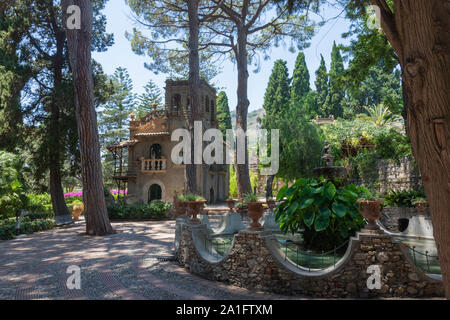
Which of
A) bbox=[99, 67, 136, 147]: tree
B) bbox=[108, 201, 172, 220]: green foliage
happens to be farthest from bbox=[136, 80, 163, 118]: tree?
bbox=[108, 201, 172, 220]: green foliage

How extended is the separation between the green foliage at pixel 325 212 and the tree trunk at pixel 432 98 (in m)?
4.17

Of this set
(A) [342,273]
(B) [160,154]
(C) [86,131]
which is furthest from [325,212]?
(B) [160,154]

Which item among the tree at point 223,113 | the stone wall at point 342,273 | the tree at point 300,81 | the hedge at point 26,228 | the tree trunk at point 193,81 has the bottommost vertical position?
the hedge at point 26,228

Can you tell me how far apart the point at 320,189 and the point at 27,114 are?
52.6 ft

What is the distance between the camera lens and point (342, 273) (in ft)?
15.6

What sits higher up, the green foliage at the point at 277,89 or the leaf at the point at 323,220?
the green foliage at the point at 277,89

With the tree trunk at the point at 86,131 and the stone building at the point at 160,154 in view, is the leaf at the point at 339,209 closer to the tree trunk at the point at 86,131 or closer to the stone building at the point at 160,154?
the tree trunk at the point at 86,131

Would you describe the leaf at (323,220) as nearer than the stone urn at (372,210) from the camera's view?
No

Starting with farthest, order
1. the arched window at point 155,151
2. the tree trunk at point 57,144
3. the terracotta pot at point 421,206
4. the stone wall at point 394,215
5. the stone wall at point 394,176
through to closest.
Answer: the arched window at point 155,151
the tree trunk at point 57,144
the stone wall at point 394,176
the stone wall at point 394,215
the terracotta pot at point 421,206

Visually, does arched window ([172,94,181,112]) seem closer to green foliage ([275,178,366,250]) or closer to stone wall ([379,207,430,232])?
stone wall ([379,207,430,232])

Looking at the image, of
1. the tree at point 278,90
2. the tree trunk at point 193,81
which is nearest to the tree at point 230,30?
the tree trunk at point 193,81

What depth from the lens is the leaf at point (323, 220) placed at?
5887 mm

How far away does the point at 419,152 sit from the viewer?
6.38 ft
